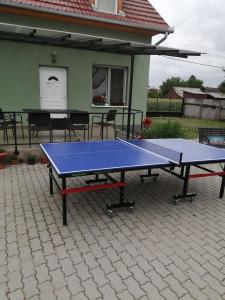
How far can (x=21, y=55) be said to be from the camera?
9.05 metres

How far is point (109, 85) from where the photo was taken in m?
11.0

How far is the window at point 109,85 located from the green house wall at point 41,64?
0.35 m

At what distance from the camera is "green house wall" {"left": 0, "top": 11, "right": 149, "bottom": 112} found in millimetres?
8931

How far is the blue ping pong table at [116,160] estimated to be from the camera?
3620 mm

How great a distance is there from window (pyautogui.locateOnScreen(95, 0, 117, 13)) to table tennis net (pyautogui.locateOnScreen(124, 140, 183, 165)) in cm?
699

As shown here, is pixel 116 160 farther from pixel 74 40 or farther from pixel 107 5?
pixel 107 5

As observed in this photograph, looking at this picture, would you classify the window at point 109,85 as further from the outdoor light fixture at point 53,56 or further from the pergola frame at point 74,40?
the pergola frame at point 74,40

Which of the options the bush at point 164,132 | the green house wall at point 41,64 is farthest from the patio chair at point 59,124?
the green house wall at point 41,64

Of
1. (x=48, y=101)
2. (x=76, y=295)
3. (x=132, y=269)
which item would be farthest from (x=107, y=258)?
(x=48, y=101)

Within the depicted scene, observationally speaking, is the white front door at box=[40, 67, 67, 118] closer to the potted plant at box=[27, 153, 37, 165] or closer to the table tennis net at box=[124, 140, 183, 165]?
the potted plant at box=[27, 153, 37, 165]

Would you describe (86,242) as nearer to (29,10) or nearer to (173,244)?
(173,244)

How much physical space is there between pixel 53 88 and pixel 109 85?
7.90 feet

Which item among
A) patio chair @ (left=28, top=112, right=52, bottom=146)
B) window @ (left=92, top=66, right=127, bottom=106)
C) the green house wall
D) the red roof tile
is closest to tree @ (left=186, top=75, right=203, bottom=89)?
the red roof tile

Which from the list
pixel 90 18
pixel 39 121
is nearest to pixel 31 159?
pixel 39 121
